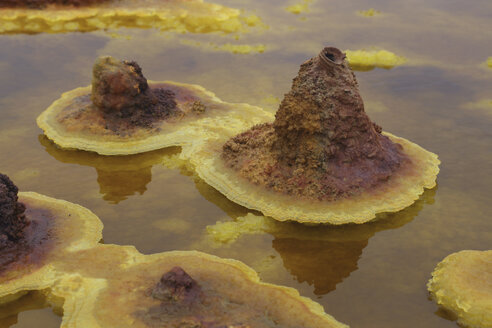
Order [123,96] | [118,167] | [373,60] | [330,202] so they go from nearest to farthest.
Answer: [330,202]
[118,167]
[123,96]
[373,60]

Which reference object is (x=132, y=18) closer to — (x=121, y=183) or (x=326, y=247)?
(x=121, y=183)

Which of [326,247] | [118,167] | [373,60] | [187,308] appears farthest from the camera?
[373,60]

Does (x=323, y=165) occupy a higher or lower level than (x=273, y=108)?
higher

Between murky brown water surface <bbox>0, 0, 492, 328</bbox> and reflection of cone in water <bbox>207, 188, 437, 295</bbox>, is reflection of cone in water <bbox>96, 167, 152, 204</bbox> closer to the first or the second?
murky brown water surface <bbox>0, 0, 492, 328</bbox>

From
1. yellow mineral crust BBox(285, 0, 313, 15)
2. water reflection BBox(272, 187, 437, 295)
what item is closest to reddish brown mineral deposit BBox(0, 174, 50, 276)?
water reflection BBox(272, 187, 437, 295)

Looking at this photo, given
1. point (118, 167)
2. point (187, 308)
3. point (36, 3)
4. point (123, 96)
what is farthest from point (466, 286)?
point (36, 3)

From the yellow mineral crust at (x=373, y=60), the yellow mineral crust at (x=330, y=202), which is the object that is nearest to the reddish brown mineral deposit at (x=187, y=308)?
the yellow mineral crust at (x=330, y=202)

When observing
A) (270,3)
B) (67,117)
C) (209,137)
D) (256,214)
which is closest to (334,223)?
(256,214)
